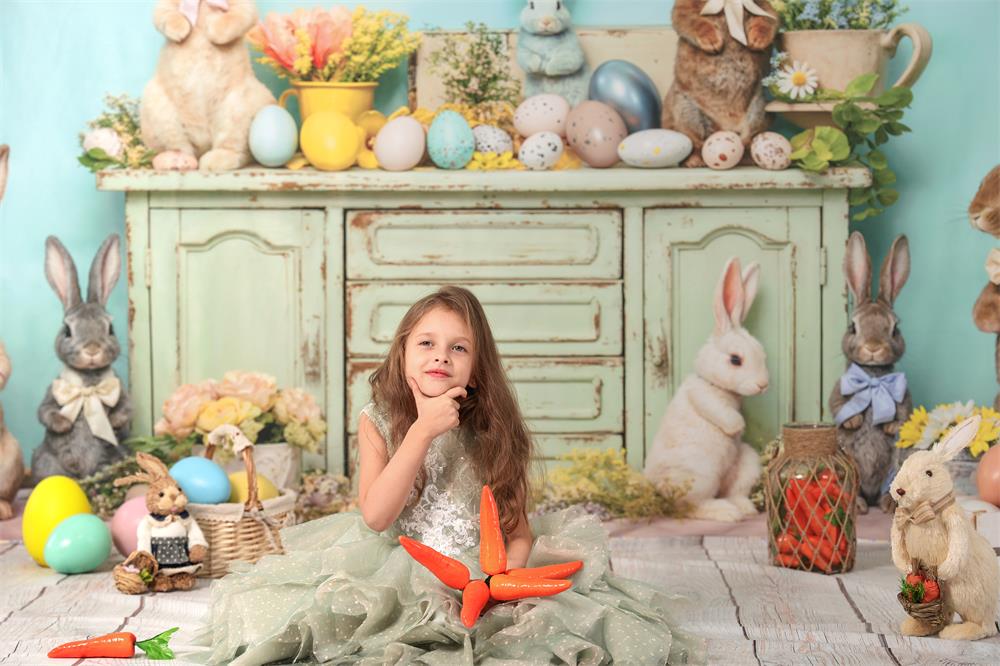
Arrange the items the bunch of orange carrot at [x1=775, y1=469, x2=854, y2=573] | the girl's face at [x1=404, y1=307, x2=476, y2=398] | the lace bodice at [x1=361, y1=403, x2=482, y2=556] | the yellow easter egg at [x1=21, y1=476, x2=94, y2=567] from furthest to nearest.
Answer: the yellow easter egg at [x1=21, y1=476, x2=94, y2=567] < the bunch of orange carrot at [x1=775, y1=469, x2=854, y2=573] < the lace bodice at [x1=361, y1=403, x2=482, y2=556] < the girl's face at [x1=404, y1=307, x2=476, y2=398]

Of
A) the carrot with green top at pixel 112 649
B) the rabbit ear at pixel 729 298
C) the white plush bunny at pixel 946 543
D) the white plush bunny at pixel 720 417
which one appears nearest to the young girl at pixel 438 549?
the carrot with green top at pixel 112 649

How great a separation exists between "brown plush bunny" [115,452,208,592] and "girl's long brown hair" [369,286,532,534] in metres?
0.77

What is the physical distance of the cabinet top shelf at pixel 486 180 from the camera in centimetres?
402

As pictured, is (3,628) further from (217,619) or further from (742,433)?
(742,433)

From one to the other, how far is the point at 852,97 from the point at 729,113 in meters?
0.39

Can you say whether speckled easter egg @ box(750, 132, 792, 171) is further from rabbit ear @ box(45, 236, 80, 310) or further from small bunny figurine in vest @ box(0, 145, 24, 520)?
small bunny figurine in vest @ box(0, 145, 24, 520)

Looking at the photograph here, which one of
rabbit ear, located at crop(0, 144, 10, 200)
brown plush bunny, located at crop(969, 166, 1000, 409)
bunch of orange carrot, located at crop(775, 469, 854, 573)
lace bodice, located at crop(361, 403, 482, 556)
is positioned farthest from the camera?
rabbit ear, located at crop(0, 144, 10, 200)

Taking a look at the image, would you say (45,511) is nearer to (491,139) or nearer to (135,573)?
(135,573)

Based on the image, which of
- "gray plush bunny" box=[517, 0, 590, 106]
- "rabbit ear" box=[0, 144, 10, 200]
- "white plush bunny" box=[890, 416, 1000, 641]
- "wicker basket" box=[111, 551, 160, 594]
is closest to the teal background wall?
"gray plush bunny" box=[517, 0, 590, 106]

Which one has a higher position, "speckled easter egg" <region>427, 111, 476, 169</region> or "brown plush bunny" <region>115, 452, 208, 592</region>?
"speckled easter egg" <region>427, 111, 476, 169</region>

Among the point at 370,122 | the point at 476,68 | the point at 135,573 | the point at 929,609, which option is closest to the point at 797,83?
the point at 476,68

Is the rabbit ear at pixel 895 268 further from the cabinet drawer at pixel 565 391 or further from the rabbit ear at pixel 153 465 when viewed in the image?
the rabbit ear at pixel 153 465

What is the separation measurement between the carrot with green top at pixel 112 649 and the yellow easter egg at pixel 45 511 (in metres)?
0.80

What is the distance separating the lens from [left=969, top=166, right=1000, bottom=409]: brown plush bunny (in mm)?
3484
